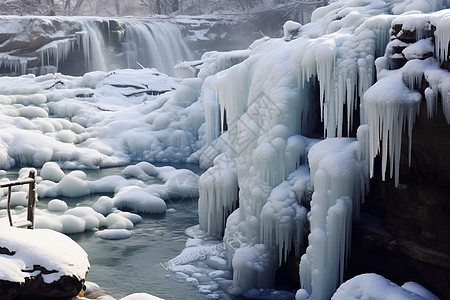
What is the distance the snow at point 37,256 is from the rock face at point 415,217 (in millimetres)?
3430

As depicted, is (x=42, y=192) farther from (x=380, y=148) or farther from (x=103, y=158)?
(x=380, y=148)

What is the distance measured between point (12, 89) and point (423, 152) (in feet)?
60.4

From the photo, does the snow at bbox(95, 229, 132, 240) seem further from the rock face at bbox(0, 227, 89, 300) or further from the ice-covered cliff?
the rock face at bbox(0, 227, 89, 300)

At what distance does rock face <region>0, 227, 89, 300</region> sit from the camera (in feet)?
20.5

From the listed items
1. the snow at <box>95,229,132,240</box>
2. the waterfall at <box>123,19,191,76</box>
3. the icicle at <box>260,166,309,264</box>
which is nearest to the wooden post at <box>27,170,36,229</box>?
the snow at <box>95,229,132,240</box>

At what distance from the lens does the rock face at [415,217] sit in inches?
238

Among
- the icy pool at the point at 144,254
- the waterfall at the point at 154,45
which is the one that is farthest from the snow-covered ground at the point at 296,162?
the waterfall at the point at 154,45

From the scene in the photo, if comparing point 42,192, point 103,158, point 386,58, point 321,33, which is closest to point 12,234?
point 386,58

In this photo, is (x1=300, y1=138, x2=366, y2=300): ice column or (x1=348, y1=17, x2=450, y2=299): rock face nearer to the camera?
(x1=348, y1=17, x2=450, y2=299): rock face

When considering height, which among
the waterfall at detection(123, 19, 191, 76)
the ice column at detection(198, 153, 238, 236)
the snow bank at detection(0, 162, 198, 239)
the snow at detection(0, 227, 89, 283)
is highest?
the waterfall at detection(123, 19, 191, 76)

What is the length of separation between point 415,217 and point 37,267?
14.2 feet

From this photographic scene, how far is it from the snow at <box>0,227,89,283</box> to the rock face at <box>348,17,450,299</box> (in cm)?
343

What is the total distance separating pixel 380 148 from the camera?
22.3ft

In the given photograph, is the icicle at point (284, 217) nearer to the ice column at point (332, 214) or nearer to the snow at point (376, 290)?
the ice column at point (332, 214)
